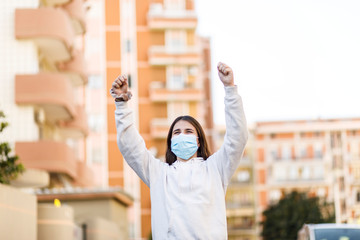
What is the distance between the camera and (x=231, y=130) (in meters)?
5.68

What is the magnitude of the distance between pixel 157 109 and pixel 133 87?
2297mm

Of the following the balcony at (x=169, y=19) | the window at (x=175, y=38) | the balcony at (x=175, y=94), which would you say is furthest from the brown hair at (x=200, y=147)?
the window at (x=175, y=38)

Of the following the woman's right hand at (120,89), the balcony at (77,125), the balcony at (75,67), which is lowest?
the woman's right hand at (120,89)

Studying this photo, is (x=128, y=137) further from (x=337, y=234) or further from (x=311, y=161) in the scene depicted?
(x=311, y=161)

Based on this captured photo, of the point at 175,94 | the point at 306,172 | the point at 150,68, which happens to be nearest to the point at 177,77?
the point at 175,94

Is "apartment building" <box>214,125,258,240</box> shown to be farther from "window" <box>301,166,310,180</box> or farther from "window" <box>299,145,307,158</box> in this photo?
"window" <box>301,166,310,180</box>

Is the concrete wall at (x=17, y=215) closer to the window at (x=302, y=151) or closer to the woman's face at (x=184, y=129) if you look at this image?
the woman's face at (x=184, y=129)

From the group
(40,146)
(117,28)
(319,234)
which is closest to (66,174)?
(40,146)

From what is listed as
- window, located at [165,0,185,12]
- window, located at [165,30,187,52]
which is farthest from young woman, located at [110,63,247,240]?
window, located at [165,0,185,12]

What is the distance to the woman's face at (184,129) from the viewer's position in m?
6.04

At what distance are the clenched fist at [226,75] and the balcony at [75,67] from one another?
86.0 feet

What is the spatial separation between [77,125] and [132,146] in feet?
87.7

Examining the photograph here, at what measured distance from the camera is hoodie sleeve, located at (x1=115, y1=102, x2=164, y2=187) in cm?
577

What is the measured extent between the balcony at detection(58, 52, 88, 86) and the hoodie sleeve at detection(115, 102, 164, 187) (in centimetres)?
2591
